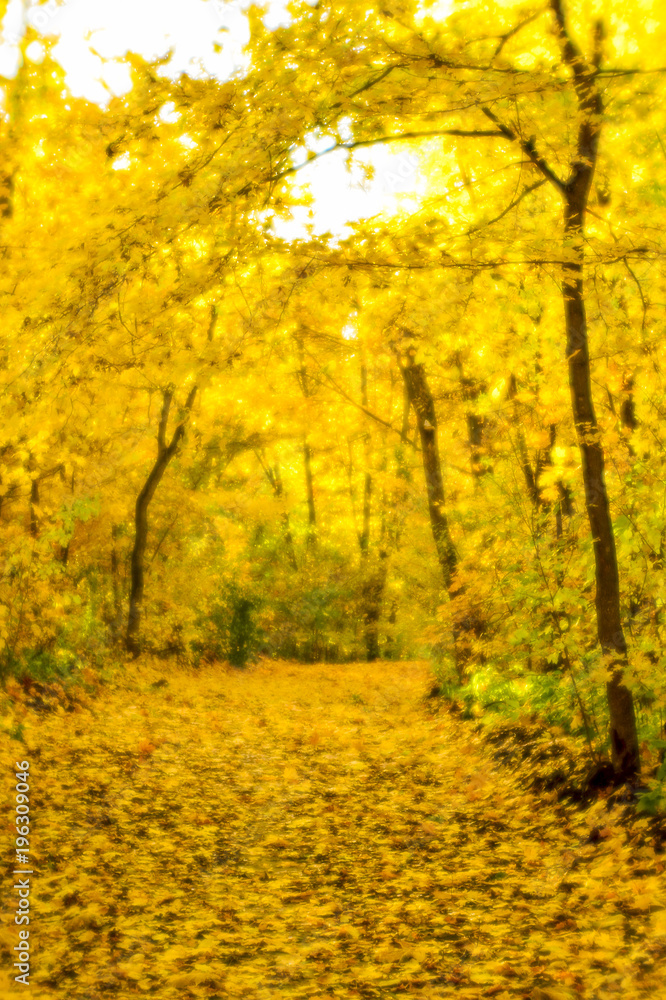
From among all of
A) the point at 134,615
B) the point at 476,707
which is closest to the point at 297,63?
the point at 476,707

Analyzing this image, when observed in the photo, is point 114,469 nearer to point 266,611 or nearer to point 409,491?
point 409,491

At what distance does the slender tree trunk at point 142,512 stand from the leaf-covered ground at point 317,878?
22.8 feet

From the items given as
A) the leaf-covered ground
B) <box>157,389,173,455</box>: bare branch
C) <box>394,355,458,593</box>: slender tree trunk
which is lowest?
the leaf-covered ground

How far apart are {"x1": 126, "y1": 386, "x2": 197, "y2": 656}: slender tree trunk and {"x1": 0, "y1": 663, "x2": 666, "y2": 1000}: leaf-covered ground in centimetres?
696

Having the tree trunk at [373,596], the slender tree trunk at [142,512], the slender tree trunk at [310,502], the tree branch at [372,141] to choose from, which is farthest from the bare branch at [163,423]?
the tree branch at [372,141]

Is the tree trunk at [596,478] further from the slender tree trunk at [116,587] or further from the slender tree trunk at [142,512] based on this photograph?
the slender tree trunk at [116,587]

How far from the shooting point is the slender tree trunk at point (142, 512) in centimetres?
1565

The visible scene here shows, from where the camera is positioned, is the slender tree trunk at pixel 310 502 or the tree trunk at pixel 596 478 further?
the slender tree trunk at pixel 310 502

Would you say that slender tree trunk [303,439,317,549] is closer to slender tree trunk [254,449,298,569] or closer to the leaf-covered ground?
slender tree trunk [254,449,298,569]

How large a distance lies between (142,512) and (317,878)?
38.1ft

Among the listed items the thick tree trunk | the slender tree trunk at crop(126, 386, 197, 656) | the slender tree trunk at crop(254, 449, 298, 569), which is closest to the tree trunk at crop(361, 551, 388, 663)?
the slender tree trunk at crop(254, 449, 298, 569)

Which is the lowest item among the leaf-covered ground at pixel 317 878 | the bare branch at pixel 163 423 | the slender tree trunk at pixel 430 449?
the leaf-covered ground at pixel 317 878

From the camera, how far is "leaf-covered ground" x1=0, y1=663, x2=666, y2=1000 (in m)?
3.43

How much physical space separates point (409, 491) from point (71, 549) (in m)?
7.10
